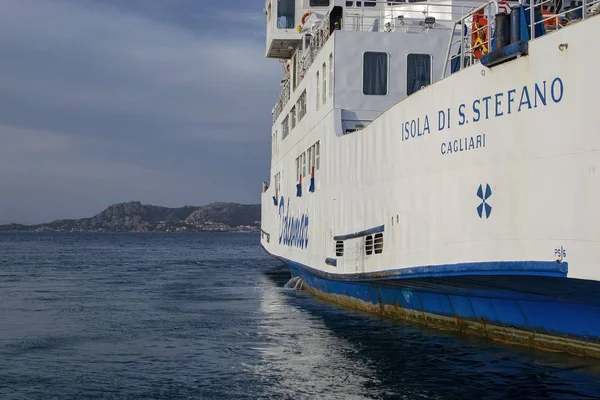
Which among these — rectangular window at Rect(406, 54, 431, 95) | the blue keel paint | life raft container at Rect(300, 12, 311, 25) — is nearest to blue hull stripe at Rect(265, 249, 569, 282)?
the blue keel paint

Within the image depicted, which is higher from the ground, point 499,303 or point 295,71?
point 295,71

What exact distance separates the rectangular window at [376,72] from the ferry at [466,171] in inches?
1.0

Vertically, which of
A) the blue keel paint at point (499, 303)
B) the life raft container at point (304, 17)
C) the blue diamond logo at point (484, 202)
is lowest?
the blue keel paint at point (499, 303)

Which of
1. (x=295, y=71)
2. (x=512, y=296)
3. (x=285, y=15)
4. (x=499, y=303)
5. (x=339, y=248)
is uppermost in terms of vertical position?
(x=285, y=15)

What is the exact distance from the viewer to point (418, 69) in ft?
56.6

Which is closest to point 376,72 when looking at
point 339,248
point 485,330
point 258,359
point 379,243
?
point 339,248

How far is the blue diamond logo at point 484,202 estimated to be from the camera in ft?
34.2

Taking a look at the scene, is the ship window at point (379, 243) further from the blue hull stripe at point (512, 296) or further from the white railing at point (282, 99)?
the white railing at point (282, 99)

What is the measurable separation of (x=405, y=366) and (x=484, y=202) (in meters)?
2.79

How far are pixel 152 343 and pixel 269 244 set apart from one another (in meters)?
17.8

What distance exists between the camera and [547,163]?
368 inches

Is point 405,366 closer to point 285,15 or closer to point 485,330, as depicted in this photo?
point 485,330

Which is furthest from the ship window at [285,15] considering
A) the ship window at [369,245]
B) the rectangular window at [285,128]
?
the ship window at [369,245]

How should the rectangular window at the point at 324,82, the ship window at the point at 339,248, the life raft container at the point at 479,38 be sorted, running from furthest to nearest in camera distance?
the rectangular window at the point at 324,82, the ship window at the point at 339,248, the life raft container at the point at 479,38
